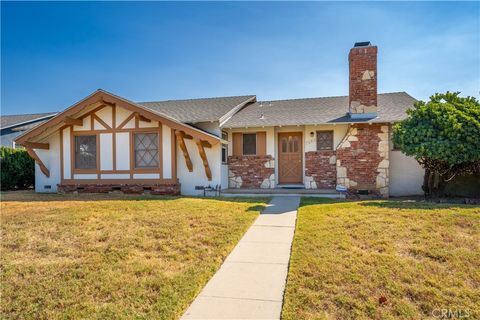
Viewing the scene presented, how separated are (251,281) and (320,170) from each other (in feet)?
27.0

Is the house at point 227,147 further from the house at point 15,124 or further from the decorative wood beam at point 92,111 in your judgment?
the house at point 15,124

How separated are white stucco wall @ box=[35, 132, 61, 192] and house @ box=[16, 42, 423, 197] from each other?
0.04 m

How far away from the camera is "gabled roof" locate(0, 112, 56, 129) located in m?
21.0

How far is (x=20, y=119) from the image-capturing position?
22156 millimetres

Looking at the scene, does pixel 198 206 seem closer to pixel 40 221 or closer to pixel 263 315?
pixel 40 221

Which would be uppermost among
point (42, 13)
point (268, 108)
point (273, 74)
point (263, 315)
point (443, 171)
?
point (42, 13)

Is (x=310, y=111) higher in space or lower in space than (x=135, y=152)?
higher

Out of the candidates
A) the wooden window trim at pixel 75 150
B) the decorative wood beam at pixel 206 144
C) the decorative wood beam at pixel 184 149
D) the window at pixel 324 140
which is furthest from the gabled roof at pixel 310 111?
the wooden window trim at pixel 75 150

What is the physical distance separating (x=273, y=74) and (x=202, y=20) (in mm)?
4321

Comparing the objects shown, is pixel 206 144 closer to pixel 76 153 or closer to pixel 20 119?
pixel 76 153

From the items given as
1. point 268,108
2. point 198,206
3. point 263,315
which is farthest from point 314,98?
point 263,315

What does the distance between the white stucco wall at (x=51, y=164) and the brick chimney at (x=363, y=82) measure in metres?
12.4

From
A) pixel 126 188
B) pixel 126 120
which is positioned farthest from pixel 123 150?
pixel 126 188

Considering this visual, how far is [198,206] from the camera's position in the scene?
→ 771 cm
